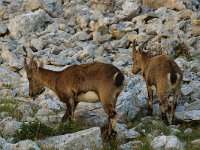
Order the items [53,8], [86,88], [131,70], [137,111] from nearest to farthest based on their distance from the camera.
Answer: [86,88], [137,111], [131,70], [53,8]

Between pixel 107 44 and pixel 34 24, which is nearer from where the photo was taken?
pixel 107 44

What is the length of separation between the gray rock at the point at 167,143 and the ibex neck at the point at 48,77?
338 centimetres

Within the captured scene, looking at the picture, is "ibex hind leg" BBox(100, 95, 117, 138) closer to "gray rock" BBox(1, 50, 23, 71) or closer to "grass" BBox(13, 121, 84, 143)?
"grass" BBox(13, 121, 84, 143)

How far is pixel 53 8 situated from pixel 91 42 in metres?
3.14

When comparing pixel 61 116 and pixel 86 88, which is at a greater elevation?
pixel 86 88

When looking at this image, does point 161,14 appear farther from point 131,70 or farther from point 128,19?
point 131,70

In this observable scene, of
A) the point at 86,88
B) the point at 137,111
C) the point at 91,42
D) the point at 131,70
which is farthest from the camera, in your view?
the point at 91,42

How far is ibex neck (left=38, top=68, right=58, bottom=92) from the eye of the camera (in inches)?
511

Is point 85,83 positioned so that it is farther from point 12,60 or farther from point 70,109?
point 12,60

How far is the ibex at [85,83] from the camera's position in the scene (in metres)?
11.5

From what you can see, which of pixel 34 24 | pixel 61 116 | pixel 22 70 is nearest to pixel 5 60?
pixel 22 70

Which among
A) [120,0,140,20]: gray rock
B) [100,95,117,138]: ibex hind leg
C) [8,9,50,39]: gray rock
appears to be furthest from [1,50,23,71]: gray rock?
[100,95,117,138]: ibex hind leg

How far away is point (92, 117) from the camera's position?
1241 cm

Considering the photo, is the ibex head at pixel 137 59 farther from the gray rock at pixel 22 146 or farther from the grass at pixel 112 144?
the gray rock at pixel 22 146
